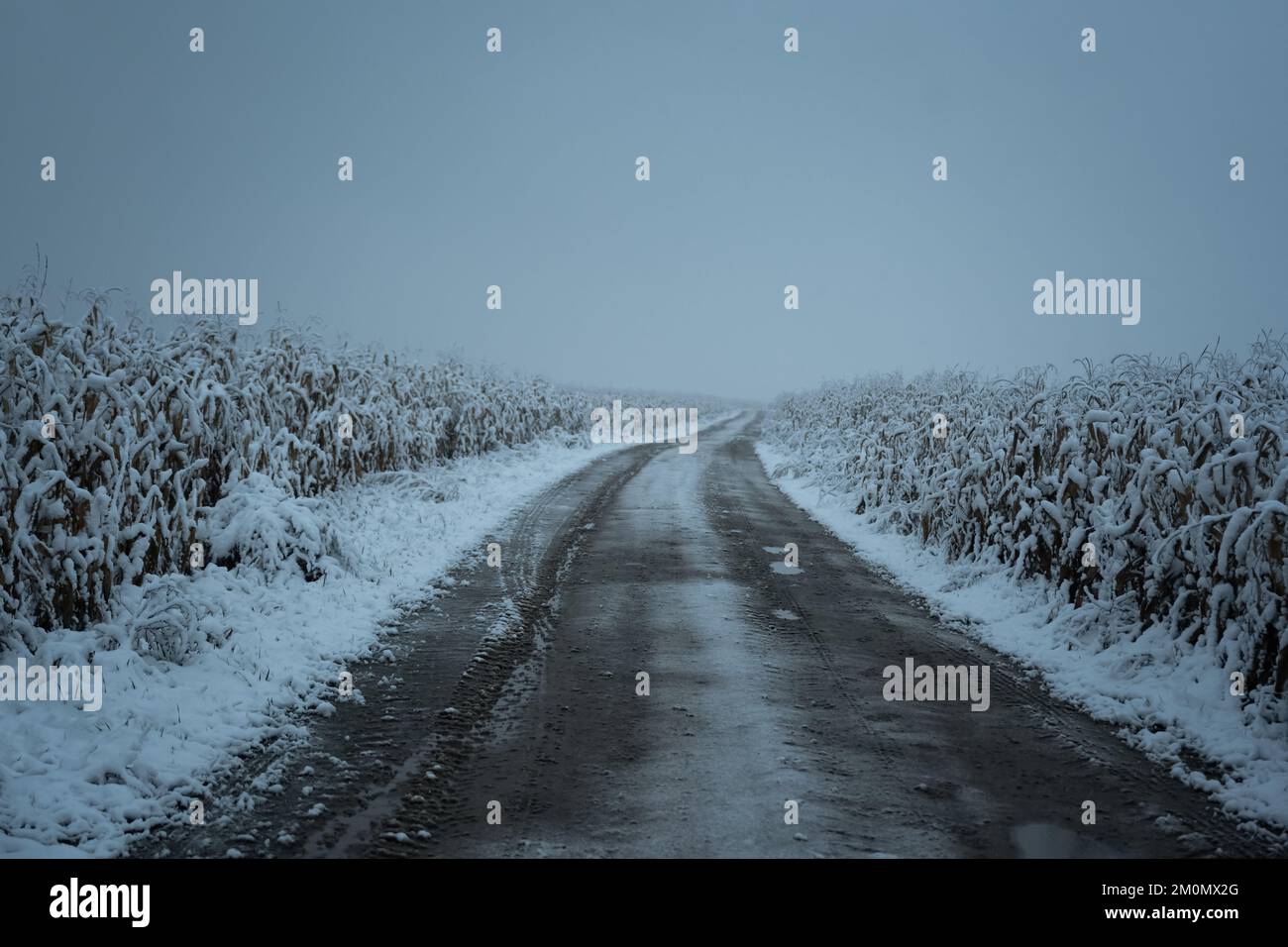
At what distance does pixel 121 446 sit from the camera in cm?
668

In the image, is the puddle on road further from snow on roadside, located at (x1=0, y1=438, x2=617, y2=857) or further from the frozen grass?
snow on roadside, located at (x1=0, y1=438, x2=617, y2=857)

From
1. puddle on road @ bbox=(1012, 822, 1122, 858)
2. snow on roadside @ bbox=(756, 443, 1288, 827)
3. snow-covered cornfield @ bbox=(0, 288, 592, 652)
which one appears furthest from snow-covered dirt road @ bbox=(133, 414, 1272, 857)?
snow-covered cornfield @ bbox=(0, 288, 592, 652)

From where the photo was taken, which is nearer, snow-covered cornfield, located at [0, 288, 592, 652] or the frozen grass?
the frozen grass

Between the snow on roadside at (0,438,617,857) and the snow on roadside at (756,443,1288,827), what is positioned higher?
the snow on roadside at (0,438,617,857)

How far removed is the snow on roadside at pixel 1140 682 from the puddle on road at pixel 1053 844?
994 millimetres

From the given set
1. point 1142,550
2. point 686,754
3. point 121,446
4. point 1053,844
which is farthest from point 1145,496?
point 121,446

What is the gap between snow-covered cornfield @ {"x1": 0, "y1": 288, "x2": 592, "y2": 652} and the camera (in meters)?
5.68

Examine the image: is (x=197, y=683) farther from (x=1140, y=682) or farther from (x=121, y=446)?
(x=1140, y=682)

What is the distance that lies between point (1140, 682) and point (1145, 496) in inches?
66.6

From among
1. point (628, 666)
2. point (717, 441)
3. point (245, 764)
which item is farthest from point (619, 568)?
point (717, 441)

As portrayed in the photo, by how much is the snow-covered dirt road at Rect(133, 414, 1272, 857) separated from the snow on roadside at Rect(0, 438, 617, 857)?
0.29 m

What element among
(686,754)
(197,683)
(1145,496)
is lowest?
(686,754)

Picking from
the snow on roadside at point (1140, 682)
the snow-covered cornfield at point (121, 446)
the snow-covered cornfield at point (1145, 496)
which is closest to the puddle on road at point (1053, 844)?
the snow on roadside at point (1140, 682)

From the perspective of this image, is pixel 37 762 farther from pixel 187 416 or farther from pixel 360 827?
pixel 187 416
